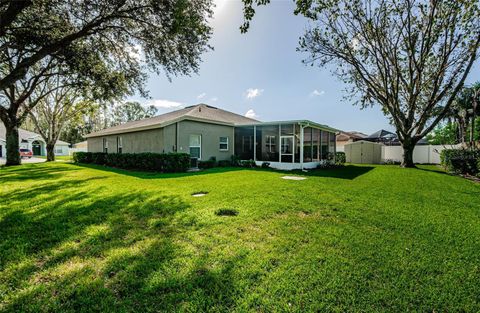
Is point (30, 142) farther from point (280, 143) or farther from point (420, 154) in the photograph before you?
point (420, 154)

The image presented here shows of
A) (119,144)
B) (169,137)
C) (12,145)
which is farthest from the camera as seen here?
(119,144)

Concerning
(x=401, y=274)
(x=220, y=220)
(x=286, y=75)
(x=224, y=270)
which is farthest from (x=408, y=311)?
(x=286, y=75)

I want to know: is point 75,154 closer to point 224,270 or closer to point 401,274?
point 224,270

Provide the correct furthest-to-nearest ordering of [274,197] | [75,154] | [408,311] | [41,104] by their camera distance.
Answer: [41,104] < [75,154] < [274,197] < [408,311]

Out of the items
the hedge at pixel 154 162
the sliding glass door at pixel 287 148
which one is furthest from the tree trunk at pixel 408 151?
the hedge at pixel 154 162

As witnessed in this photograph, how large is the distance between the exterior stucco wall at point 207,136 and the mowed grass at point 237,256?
784 cm

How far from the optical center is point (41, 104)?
2291 cm

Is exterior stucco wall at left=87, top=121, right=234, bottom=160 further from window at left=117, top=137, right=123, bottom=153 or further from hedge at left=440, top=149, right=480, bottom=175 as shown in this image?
hedge at left=440, top=149, right=480, bottom=175

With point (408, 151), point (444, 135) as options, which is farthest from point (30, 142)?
point (444, 135)

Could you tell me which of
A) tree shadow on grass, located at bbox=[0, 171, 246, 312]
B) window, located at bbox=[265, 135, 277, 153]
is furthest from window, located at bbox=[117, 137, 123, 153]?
tree shadow on grass, located at bbox=[0, 171, 246, 312]

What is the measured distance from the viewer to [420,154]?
2172cm

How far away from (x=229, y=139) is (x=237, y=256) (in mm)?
13071

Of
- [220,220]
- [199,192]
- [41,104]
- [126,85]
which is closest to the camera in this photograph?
[220,220]

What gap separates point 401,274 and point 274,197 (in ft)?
11.4
